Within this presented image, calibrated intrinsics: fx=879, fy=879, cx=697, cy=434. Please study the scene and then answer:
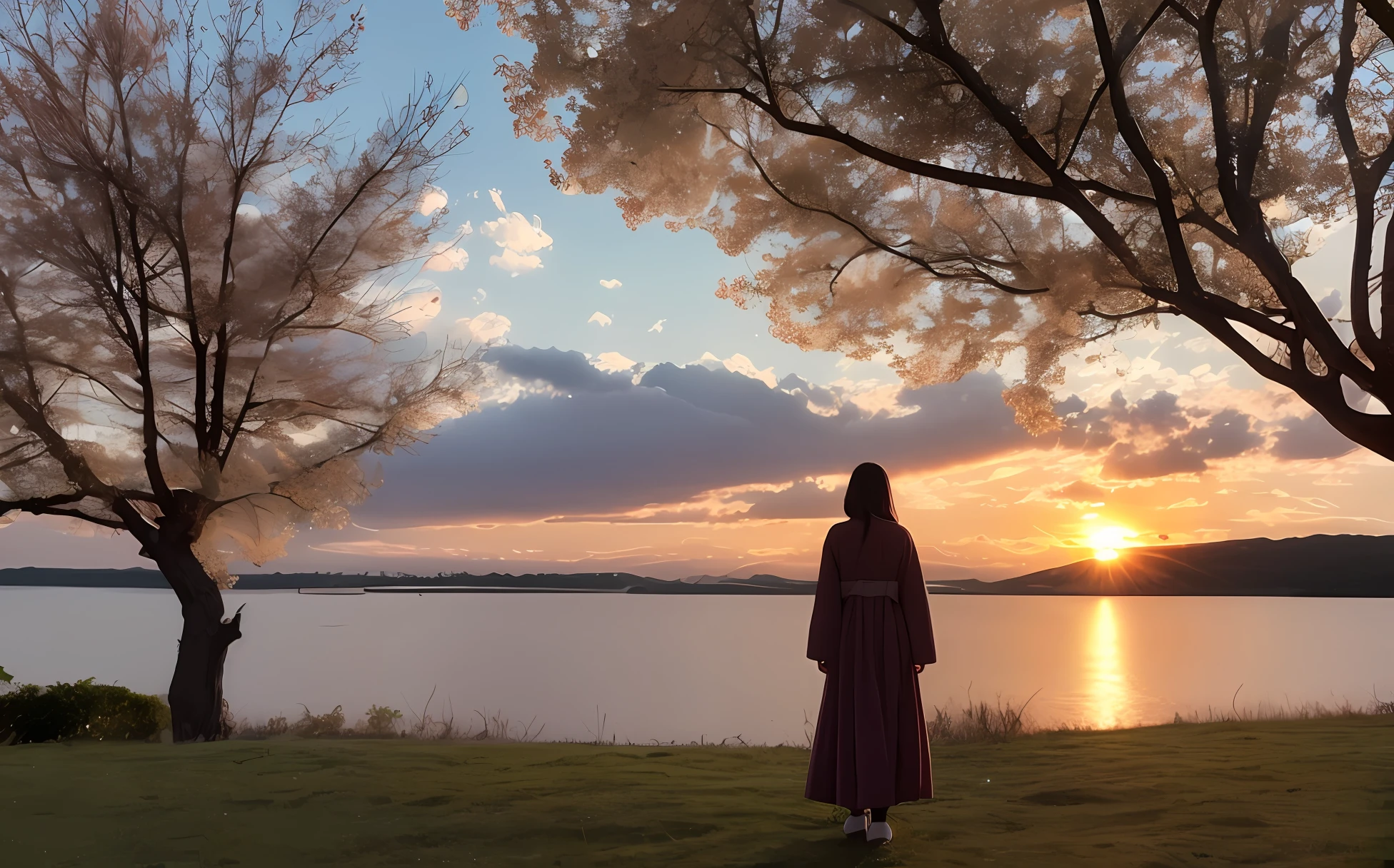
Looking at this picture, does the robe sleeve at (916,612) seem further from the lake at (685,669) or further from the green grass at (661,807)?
the lake at (685,669)

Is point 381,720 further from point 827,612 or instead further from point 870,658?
point 870,658

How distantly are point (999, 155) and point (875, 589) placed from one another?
484 centimetres

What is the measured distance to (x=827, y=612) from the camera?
5410 millimetres

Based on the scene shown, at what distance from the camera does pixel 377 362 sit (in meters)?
12.3

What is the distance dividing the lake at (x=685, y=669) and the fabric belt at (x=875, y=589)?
6996 millimetres

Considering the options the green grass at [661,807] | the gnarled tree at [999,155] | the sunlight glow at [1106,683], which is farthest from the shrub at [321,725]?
the sunlight glow at [1106,683]

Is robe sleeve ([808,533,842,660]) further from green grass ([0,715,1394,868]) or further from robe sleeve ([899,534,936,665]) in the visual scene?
green grass ([0,715,1394,868])

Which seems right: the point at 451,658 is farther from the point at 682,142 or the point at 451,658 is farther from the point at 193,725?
the point at 682,142

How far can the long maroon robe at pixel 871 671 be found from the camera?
513cm

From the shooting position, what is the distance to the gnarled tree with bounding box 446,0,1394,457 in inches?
284

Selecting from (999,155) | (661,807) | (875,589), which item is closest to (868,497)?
(875,589)

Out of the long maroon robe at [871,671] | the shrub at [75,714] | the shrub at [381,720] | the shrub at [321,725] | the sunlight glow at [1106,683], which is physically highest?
the long maroon robe at [871,671]

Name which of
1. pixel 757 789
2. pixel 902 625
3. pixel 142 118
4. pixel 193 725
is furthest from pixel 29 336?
pixel 902 625

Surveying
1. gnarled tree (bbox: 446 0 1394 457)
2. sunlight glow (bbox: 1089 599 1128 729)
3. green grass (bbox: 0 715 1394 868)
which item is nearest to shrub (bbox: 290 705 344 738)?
green grass (bbox: 0 715 1394 868)
